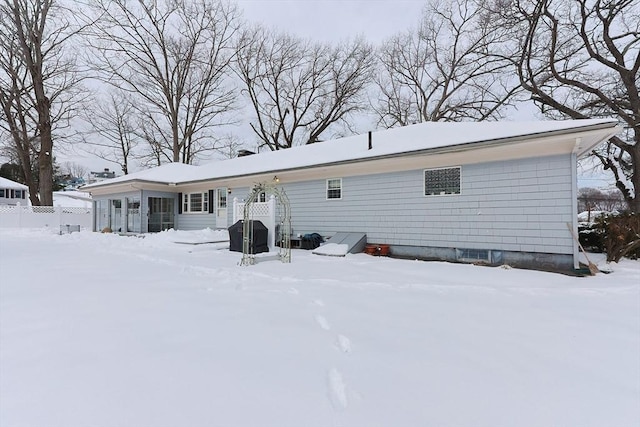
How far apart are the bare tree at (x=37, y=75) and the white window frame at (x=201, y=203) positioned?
9429 mm

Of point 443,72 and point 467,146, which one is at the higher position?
point 443,72

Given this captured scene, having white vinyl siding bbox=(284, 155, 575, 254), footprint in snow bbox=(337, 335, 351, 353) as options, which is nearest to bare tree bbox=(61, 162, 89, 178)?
white vinyl siding bbox=(284, 155, 575, 254)

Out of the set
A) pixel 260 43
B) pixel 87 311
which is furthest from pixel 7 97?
pixel 87 311

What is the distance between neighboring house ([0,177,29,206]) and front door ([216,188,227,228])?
3321 cm

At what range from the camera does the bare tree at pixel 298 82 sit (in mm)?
22938

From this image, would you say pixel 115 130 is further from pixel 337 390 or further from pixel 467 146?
pixel 337 390

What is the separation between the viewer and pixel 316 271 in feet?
21.1

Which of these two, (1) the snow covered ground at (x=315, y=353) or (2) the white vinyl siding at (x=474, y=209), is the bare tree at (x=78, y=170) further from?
(1) the snow covered ground at (x=315, y=353)

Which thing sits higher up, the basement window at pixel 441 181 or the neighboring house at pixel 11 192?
the neighboring house at pixel 11 192

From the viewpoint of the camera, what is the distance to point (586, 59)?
14.3 meters

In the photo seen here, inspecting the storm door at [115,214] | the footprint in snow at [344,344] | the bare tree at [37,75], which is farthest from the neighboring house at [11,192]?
the footprint in snow at [344,344]

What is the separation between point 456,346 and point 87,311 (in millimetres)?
4065

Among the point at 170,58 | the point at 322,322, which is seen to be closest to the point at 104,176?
the point at 170,58

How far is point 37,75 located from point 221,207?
43.9ft
